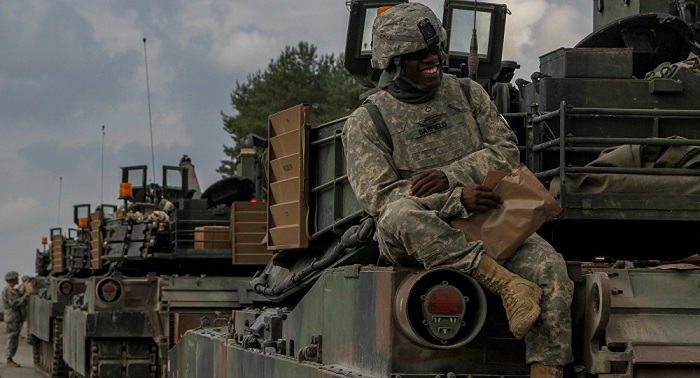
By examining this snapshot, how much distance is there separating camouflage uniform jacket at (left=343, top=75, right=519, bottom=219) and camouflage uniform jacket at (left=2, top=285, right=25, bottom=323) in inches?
1014

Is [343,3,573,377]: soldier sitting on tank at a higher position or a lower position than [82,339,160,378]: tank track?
higher

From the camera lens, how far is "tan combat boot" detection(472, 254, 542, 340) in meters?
5.58

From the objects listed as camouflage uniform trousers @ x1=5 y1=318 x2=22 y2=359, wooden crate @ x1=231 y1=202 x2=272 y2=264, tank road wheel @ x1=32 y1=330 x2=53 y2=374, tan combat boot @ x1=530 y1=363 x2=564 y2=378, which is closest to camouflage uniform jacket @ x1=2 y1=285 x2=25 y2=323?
camouflage uniform trousers @ x1=5 y1=318 x2=22 y2=359

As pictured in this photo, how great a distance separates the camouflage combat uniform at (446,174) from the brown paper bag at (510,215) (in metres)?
0.08

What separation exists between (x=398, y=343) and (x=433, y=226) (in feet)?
1.66

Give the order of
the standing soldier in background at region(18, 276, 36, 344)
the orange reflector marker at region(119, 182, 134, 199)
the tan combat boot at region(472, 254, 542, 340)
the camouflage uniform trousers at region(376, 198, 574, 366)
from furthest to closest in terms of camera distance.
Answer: the standing soldier in background at region(18, 276, 36, 344) → the orange reflector marker at region(119, 182, 134, 199) → the camouflage uniform trousers at region(376, 198, 574, 366) → the tan combat boot at region(472, 254, 542, 340)

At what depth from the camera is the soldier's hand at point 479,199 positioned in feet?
19.3

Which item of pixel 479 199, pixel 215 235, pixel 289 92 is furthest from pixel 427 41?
pixel 289 92

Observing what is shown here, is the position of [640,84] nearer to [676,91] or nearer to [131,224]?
[676,91]

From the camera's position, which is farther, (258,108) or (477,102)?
(258,108)

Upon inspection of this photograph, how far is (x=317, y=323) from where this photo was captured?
743cm

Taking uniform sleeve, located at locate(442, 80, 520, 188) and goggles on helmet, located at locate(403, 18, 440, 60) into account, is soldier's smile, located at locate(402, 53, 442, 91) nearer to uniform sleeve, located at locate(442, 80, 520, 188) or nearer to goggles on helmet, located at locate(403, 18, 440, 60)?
goggles on helmet, located at locate(403, 18, 440, 60)

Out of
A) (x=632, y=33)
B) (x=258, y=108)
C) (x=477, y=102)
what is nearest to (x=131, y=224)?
(x=632, y=33)

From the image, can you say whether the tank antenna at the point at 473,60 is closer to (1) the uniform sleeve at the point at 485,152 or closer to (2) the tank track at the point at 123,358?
(1) the uniform sleeve at the point at 485,152
